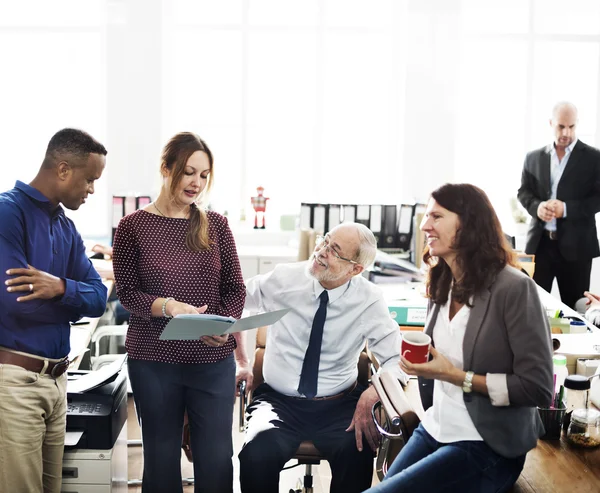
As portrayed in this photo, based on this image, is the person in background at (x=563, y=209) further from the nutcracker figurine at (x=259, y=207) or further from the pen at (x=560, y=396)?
the pen at (x=560, y=396)

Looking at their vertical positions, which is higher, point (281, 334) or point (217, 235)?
point (217, 235)

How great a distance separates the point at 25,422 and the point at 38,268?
0.45 m

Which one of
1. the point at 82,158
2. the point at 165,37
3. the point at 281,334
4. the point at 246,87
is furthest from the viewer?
the point at 246,87

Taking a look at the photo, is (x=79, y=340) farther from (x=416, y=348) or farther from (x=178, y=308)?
(x=416, y=348)

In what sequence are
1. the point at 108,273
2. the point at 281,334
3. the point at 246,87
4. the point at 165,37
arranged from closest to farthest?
the point at 281,334 < the point at 108,273 < the point at 165,37 < the point at 246,87

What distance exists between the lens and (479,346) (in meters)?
2.03

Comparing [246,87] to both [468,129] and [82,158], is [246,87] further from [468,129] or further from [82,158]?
[82,158]

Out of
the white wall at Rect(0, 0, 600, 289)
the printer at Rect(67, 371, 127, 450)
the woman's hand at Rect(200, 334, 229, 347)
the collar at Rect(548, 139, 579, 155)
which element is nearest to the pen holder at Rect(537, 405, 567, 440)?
the woman's hand at Rect(200, 334, 229, 347)

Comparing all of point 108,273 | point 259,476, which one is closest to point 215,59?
point 108,273

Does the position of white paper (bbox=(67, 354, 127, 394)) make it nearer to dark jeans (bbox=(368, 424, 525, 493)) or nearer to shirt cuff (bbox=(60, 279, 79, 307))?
shirt cuff (bbox=(60, 279, 79, 307))

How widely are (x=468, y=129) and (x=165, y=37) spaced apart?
9.01 feet

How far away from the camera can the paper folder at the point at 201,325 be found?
2041mm

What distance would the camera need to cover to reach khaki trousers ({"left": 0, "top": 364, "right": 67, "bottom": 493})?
2104mm

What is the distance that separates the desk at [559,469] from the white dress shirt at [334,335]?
73 cm
